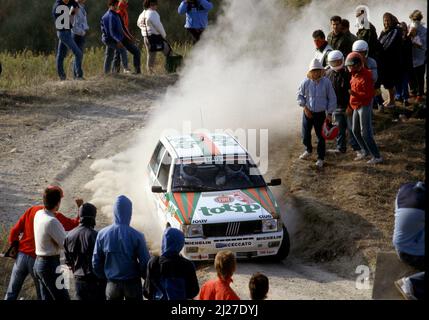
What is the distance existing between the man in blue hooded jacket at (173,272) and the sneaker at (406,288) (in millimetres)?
2117

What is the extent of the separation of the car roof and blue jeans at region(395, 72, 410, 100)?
5.38 meters

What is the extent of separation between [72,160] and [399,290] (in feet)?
34.9

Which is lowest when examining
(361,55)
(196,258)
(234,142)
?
(196,258)

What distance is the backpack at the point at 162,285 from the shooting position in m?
9.82

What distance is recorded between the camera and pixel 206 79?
23.2m

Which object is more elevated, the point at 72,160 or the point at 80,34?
the point at 80,34

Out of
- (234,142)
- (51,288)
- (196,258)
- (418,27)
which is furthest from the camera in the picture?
(418,27)

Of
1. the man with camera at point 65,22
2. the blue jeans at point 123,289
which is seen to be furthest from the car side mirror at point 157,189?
the man with camera at point 65,22

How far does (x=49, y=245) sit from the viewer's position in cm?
1116

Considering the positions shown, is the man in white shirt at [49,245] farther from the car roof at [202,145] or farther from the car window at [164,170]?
the car roof at [202,145]

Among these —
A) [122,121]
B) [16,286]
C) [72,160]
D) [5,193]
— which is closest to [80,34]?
[122,121]

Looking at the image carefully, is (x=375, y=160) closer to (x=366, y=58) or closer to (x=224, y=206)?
(x=366, y=58)

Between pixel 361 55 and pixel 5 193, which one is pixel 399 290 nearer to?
pixel 361 55

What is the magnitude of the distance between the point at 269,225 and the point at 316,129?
388 centimetres
